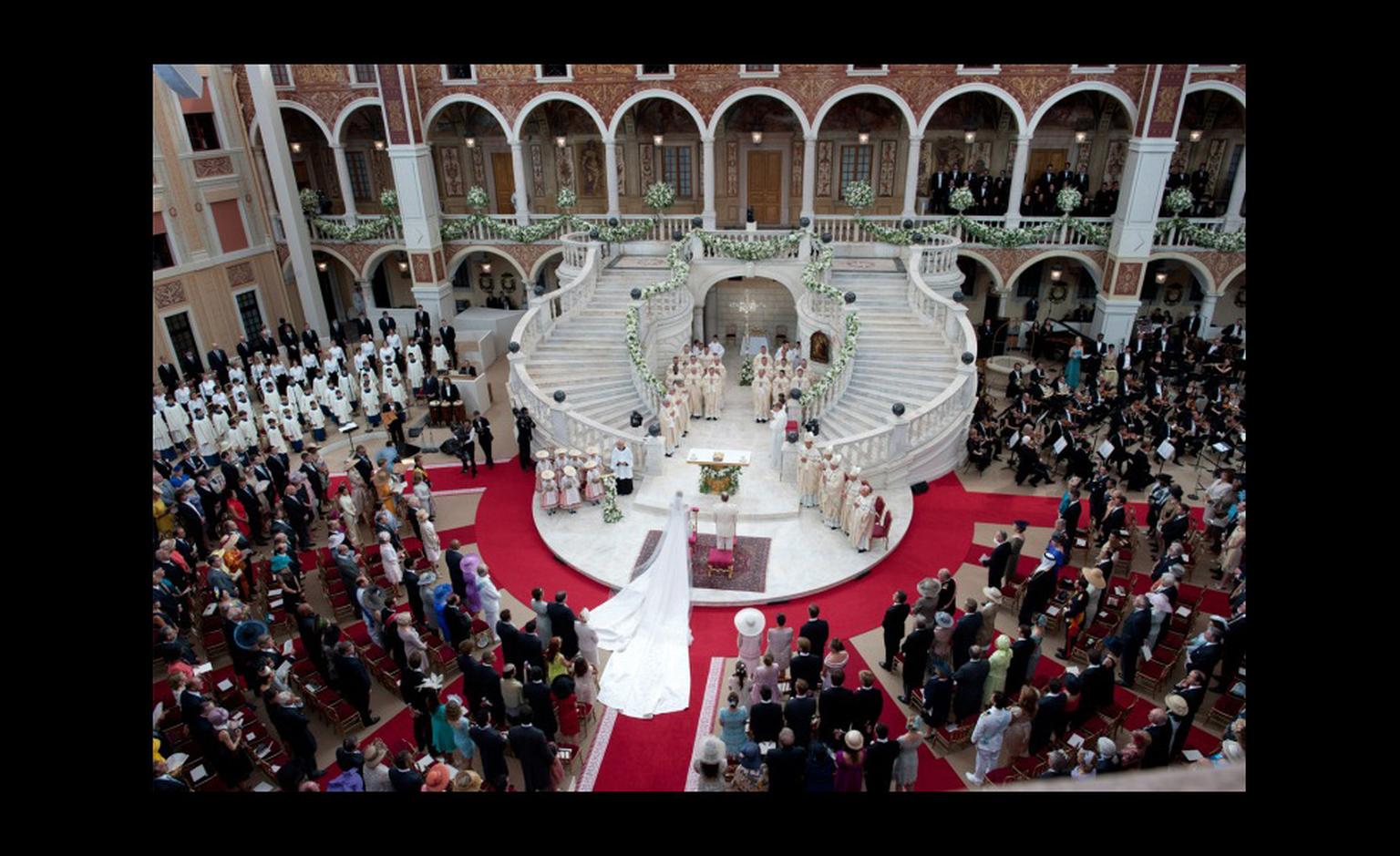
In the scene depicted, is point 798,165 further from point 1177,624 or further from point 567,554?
point 1177,624

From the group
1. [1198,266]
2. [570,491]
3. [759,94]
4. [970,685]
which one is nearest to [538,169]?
[759,94]

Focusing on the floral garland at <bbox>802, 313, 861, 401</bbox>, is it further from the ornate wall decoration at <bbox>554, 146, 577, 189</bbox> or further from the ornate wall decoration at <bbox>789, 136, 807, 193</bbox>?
the ornate wall decoration at <bbox>554, 146, 577, 189</bbox>

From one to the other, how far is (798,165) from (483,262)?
12.4 meters

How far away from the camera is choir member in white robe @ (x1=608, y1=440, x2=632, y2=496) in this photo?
590 inches

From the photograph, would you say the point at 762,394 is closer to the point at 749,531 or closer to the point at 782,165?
the point at 749,531

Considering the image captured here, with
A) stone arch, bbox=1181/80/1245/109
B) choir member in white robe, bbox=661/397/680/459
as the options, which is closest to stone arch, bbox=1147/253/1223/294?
stone arch, bbox=1181/80/1245/109

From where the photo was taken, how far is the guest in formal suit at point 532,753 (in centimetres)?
802

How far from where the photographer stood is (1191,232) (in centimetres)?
2341

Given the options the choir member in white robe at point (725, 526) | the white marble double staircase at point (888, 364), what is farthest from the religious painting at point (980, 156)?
the choir member in white robe at point (725, 526)

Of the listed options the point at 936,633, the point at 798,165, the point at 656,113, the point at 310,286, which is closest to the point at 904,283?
the point at 798,165

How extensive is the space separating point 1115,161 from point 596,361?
62.4 ft

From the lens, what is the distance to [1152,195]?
2270 centimetres

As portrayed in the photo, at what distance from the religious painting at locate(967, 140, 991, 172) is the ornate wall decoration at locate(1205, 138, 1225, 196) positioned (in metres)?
6.98

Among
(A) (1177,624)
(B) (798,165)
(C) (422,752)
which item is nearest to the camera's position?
(C) (422,752)
